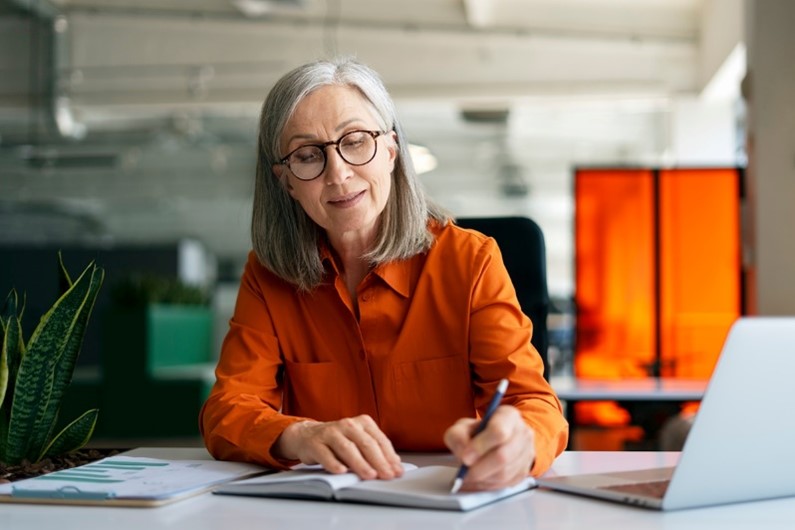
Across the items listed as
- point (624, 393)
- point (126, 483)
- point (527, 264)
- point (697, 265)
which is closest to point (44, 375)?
point (126, 483)

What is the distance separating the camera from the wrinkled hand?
3.73ft

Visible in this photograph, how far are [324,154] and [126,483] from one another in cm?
63

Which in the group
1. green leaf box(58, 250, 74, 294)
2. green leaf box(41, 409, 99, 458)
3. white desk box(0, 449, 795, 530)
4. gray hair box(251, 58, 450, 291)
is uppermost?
gray hair box(251, 58, 450, 291)

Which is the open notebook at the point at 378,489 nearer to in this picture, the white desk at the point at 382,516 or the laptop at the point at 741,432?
the white desk at the point at 382,516

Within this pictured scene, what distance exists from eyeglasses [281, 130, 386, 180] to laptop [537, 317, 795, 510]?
0.70 meters

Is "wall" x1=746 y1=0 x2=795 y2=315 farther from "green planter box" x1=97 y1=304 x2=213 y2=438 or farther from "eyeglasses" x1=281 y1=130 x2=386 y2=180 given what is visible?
"green planter box" x1=97 y1=304 x2=213 y2=438

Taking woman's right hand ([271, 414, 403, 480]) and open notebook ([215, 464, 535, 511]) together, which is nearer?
open notebook ([215, 464, 535, 511])

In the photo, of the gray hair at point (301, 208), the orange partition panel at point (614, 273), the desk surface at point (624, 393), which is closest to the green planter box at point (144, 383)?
the orange partition panel at point (614, 273)

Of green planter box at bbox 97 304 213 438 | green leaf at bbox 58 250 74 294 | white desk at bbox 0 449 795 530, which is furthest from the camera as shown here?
green planter box at bbox 97 304 213 438

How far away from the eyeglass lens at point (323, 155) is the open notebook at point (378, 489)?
1.78 ft

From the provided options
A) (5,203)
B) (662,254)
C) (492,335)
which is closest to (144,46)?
(5,203)

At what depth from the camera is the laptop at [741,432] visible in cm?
105

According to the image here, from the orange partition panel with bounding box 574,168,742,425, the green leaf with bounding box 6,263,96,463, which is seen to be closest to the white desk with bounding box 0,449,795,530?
the green leaf with bounding box 6,263,96,463

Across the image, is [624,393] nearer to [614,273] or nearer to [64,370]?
[614,273]
